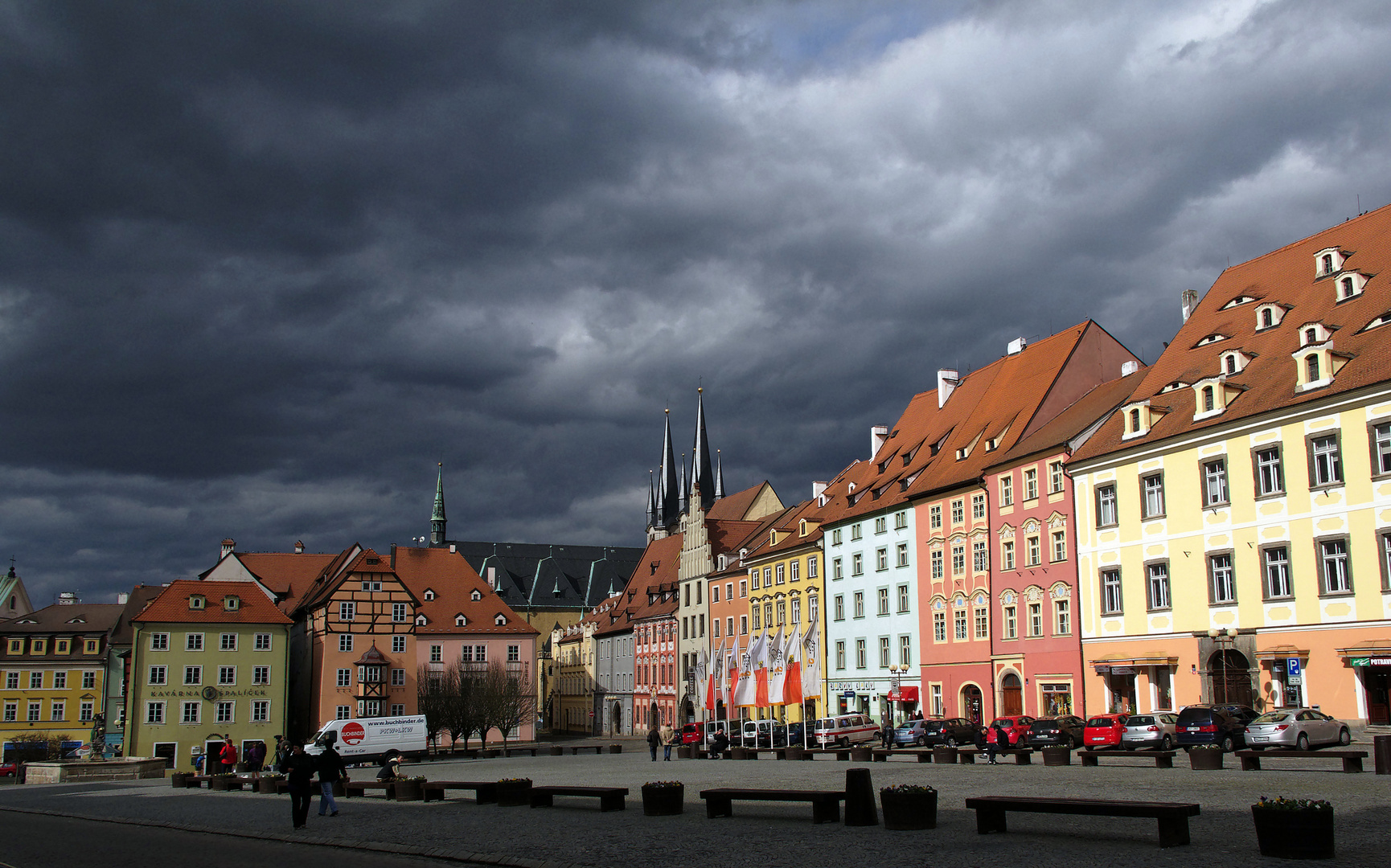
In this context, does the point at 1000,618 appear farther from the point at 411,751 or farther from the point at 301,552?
the point at 301,552

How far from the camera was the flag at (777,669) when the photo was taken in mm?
45156

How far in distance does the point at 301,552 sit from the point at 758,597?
135ft

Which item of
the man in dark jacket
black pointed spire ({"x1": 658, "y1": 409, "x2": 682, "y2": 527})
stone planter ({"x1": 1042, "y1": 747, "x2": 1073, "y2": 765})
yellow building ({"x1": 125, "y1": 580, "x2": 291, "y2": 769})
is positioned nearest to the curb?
the man in dark jacket

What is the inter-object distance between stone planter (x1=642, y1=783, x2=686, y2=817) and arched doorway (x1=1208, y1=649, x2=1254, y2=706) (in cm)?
2824

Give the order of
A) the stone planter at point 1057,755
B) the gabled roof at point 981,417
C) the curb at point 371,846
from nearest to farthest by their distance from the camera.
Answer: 1. the curb at point 371,846
2. the stone planter at point 1057,755
3. the gabled roof at point 981,417

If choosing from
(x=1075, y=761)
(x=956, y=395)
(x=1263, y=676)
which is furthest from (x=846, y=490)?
(x=1075, y=761)

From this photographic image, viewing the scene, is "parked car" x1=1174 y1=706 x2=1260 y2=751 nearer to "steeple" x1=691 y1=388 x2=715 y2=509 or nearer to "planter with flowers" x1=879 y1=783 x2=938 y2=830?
"planter with flowers" x1=879 y1=783 x2=938 y2=830

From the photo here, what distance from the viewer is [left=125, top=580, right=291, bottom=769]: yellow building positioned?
72562 mm

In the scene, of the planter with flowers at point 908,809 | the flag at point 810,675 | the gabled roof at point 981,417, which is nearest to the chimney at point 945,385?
the gabled roof at point 981,417

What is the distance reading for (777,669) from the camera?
45.6 meters

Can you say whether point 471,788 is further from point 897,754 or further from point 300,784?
point 897,754

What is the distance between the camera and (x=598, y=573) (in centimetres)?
14762

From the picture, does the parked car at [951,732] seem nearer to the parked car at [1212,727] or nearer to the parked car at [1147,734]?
the parked car at [1147,734]

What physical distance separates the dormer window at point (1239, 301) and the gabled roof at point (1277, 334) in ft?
0.24
